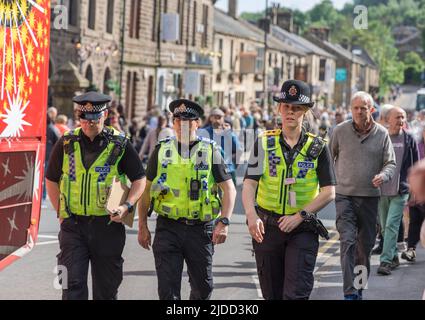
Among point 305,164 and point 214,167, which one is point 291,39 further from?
point 305,164

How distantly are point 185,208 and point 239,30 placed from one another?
224 ft

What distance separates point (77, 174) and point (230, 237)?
7.38 m

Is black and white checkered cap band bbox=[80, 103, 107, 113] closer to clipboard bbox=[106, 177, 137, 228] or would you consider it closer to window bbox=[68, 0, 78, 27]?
clipboard bbox=[106, 177, 137, 228]

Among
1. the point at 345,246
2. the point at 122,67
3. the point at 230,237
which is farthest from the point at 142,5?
the point at 345,246

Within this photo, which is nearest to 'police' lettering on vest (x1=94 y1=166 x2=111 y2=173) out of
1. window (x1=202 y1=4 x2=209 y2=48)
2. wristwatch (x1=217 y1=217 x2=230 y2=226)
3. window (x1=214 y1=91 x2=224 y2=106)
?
wristwatch (x1=217 y1=217 x2=230 y2=226)

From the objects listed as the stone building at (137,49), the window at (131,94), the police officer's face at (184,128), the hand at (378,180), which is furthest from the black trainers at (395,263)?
the window at (131,94)

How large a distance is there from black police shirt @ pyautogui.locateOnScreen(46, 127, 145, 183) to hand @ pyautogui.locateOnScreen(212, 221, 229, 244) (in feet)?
2.37

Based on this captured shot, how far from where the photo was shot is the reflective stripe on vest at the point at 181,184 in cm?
789

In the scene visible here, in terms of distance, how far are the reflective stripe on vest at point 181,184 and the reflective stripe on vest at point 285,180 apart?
459 mm

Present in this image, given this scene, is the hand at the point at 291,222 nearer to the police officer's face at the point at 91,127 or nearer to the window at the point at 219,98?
the police officer's face at the point at 91,127

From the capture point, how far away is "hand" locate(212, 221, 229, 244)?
790 cm

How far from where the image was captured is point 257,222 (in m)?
7.53

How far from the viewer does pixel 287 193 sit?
7711 mm

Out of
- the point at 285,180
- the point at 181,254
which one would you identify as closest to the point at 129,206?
the point at 181,254
